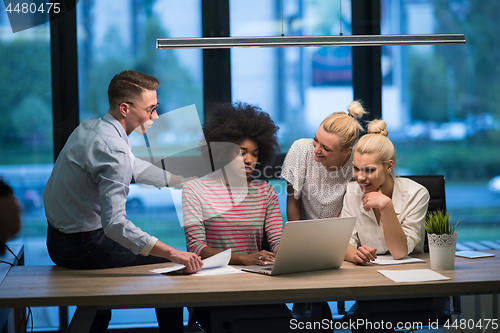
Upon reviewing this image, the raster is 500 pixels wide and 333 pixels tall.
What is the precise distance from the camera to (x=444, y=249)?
1487mm

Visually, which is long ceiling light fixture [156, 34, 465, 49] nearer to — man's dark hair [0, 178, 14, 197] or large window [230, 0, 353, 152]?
large window [230, 0, 353, 152]

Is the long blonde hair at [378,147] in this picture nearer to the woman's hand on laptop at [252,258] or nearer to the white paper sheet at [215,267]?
the woman's hand on laptop at [252,258]

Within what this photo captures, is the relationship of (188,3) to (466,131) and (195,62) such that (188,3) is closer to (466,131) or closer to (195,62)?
(195,62)

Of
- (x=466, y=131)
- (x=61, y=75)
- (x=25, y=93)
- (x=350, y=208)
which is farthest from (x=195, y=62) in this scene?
(x=466, y=131)

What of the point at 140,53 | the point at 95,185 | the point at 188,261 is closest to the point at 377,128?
the point at 188,261

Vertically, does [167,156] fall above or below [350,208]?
above

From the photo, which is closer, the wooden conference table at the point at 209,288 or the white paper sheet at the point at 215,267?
the wooden conference table at the point at 209,288

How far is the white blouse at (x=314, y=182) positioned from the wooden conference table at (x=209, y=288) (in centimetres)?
55

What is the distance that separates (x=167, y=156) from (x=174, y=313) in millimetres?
912

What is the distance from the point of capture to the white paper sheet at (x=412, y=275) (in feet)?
4.36

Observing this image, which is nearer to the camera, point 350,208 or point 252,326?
point 252,326

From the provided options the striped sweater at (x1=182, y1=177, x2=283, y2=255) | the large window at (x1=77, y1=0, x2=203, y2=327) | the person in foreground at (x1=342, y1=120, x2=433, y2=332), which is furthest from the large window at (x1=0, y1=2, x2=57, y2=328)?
the person in foreground at (x1=342, y1=120, x2=433, y2=332)

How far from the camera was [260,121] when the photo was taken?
2018 mm

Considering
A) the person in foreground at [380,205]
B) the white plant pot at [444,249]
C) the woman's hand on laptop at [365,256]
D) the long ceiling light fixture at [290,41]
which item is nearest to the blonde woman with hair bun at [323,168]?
the person in foreground at [380,205]
